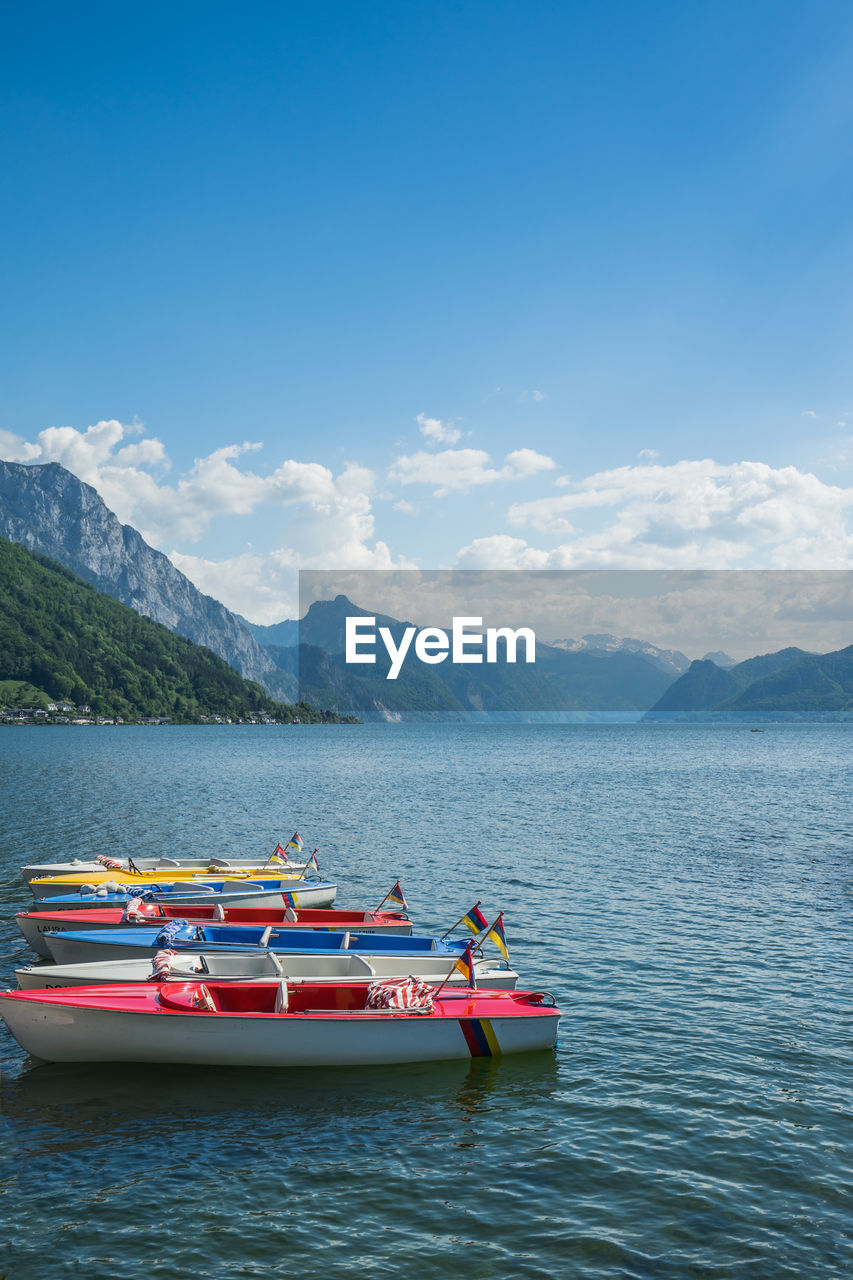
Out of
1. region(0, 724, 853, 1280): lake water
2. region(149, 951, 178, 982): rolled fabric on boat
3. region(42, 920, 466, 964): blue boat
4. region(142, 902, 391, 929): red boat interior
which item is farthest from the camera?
region(142, 902, 391, 929): red boat interior

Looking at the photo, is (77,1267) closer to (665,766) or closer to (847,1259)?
(847,1259)

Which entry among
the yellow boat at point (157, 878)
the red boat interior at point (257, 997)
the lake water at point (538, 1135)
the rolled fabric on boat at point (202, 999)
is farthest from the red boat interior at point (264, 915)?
the rolled fabric on boat at point (202, 999)

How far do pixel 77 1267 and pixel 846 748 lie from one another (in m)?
180

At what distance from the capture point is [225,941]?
25.0 m

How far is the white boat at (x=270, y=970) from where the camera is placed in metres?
20.0

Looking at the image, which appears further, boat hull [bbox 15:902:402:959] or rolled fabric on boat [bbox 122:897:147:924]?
rolled fabric on boat [bbox 122:897:147:924]

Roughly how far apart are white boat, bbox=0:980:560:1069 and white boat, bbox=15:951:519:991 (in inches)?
22.2

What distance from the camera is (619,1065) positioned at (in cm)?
1917

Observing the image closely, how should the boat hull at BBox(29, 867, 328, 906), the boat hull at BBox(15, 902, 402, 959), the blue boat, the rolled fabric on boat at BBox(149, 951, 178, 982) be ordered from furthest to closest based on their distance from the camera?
the boat hull at BBox(29, 867, 328, 906), the boat hull at BBox(15, 902, 402, 959), the blue boat, the rolled fabric on boat at BBox(149, 951, 178, 982)

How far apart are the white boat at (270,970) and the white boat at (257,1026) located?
0.56 meters

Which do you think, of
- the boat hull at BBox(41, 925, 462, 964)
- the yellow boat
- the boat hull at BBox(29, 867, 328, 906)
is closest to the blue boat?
the boat hull at BBox(41, 925, 462, 964)

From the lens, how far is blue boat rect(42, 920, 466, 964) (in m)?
24.0

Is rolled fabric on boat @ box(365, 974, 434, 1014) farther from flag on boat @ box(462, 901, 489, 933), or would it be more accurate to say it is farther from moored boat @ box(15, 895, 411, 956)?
moored boat @ box(15, 895, 411, 956)

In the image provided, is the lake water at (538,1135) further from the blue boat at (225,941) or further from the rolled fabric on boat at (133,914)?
the rolled fabric on boat at (133,914)
